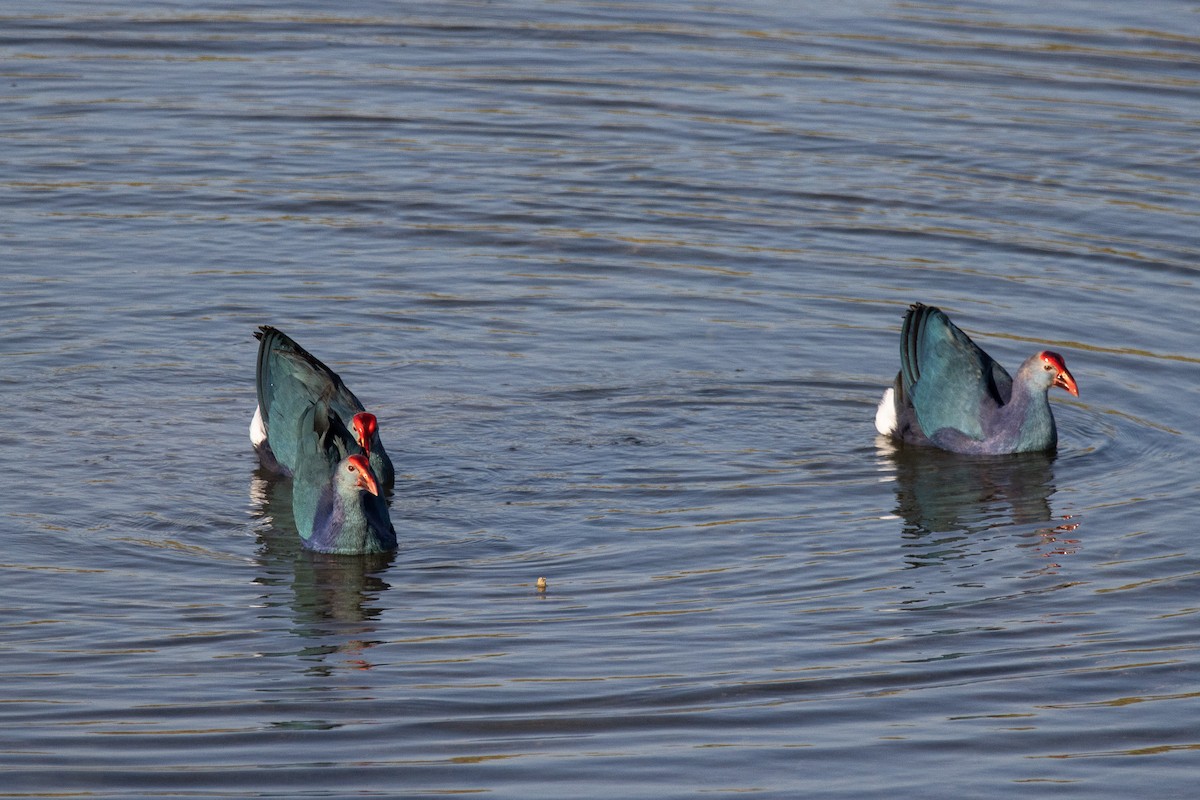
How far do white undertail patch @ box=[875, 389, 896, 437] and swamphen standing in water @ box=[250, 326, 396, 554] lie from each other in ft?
11.3

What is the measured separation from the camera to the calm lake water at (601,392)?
8352mm

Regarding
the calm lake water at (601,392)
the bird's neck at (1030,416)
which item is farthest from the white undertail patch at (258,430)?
the bird's neck at (1030,416)

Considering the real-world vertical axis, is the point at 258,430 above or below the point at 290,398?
below

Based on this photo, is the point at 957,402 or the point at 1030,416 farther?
the point at 957,402

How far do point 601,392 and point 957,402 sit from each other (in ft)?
8.02

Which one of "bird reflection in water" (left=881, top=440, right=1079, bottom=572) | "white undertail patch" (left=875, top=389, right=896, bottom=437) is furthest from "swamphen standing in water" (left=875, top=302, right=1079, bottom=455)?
"bird reflection in water" (left=881, top=440, right=1079, bottom=572)

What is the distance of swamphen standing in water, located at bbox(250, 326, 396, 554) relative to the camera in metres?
10.6

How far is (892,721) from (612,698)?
4.13ft

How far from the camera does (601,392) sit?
13203 mm

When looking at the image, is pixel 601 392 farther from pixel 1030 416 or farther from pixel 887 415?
pixel 1030 416

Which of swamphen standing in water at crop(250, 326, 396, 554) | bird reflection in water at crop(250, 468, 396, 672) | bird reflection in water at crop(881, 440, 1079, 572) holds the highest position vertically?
swamphen standing in water at crop(250, 326, 396, 554)

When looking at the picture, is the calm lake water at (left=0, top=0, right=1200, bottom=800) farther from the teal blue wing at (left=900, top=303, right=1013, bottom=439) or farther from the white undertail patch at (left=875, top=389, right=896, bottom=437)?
the teal blue wing at (left=900, top=303, right=1013, bottom=439)

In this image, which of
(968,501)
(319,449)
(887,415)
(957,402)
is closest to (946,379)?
(957,402)

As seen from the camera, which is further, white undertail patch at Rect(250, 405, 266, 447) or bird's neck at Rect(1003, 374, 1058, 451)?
bird's neck at Rect(1003, 374, 1058, 451)
